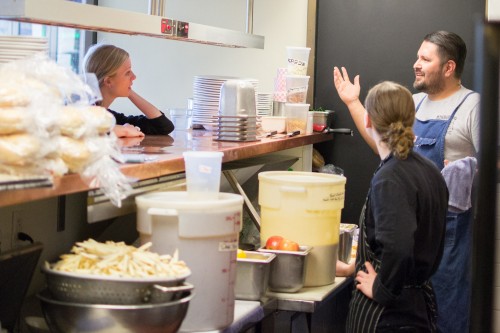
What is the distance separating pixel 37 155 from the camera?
7.50ft

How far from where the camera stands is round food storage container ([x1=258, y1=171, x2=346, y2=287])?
140 inches

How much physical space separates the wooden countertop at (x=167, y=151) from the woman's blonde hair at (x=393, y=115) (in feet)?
2.45

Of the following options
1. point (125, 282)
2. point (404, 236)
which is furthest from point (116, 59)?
point (125, 282)

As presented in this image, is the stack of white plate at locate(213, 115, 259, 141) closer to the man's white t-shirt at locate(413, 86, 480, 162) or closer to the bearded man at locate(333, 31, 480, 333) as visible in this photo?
the bearded man at locate(333, 31, 480, 333)

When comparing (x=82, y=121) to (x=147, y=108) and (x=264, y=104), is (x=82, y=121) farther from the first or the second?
(x=264, y=104)

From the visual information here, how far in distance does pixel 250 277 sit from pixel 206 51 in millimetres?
3434

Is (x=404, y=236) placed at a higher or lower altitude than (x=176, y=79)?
lower

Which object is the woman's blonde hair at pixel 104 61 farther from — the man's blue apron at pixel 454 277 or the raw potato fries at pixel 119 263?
the raw potato fries at pixel 119 263

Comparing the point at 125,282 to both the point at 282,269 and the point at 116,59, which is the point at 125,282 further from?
the point at 116,59

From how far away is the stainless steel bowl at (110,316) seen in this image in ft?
7.73

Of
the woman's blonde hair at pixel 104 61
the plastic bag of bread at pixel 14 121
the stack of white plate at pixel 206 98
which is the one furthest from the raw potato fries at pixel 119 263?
the stack of white plate at pixel 206 98

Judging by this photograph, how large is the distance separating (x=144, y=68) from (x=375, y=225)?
372 centimetres

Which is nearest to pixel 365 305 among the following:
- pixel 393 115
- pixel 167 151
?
pixel 393 115

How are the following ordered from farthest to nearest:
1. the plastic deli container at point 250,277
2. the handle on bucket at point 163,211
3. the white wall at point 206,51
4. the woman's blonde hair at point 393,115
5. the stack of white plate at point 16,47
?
1. the white wall at point 206,51
2. the woman's blonde hair at point 393,115
3. the plastic deli container at point 250,277
4. the stack of white plate at point 16,47
5. the handle on bucket at point 163,211
